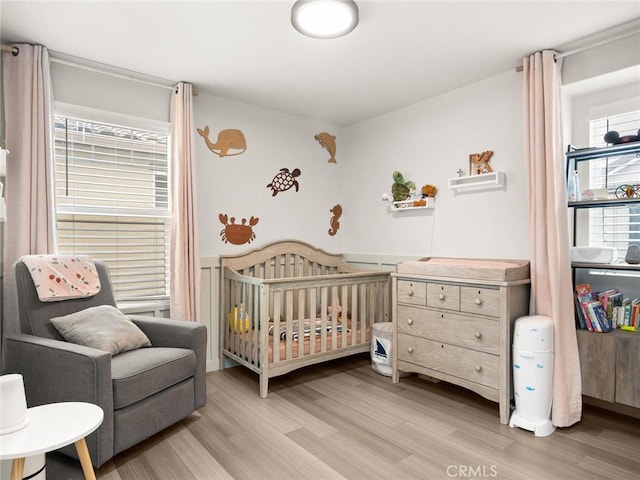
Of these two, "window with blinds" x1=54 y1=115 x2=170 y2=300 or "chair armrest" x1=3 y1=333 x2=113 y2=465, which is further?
"window with blinds" x1=54 y1=115 x2=170 y2=300

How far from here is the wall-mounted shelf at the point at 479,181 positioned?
2.83 metres

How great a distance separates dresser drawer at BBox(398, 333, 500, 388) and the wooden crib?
20.0 inches

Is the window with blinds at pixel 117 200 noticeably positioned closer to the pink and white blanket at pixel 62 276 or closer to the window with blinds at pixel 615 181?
the pink and white blanket at pixel 62 276

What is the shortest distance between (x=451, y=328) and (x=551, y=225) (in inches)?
35.0

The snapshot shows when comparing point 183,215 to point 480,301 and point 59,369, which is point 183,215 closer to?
point 59,369

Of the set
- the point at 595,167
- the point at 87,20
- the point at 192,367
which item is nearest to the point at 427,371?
the point at 192,367

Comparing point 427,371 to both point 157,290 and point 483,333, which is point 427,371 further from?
point 157,290

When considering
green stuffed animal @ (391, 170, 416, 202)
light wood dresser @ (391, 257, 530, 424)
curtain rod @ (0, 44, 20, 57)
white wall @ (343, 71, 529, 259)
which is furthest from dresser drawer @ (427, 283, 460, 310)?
curtain rod @ (0, 44, 20, 57)

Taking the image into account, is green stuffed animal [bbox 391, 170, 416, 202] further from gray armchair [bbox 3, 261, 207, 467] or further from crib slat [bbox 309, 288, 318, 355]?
gray armchair [bbox 3, 261, 207, 467]

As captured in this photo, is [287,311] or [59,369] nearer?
[59,369]

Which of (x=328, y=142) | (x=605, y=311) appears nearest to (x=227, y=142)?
(x=328, y=142)

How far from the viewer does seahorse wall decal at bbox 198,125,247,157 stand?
129 inches

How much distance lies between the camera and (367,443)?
2088 millimetres

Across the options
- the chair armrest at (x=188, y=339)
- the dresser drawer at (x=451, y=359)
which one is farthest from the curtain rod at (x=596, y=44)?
the chair armrest at (x=188, y=339)
